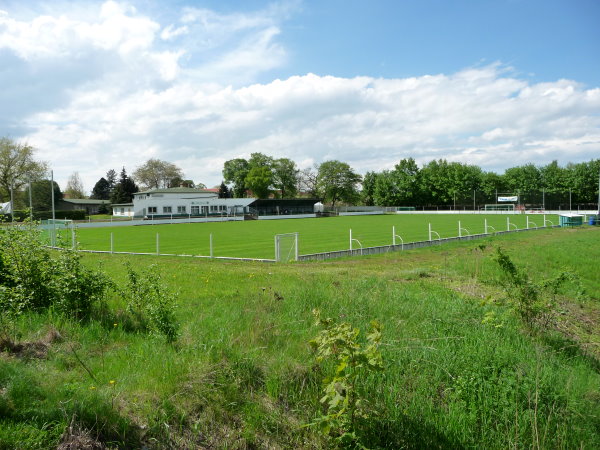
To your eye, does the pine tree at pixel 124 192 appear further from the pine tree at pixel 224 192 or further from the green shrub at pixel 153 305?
the green shrub at pixel 153 305

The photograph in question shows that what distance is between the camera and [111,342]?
5629 mm

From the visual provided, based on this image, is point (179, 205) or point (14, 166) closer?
point (14, 166)

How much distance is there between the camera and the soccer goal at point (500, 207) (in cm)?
8356

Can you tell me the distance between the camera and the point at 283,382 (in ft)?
15.0

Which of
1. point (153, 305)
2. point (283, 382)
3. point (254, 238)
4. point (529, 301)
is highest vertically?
point (153, 305)

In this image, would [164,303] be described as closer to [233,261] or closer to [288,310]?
[288,310]

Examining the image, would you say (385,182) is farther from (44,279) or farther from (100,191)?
(44,279)

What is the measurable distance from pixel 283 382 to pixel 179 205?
A: 7580 centimetres

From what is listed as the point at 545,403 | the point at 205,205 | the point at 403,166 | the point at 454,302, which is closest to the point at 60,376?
the point at 545,403

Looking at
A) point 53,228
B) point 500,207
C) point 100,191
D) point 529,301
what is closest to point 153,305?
point 529,301

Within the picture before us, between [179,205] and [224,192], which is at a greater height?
[224,192]

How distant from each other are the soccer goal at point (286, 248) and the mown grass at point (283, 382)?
10179 millimetres

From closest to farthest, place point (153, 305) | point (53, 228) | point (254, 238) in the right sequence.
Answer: point (153, 305) < point (53, 228) < point (254, 238)

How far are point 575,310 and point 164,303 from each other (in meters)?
8.70
